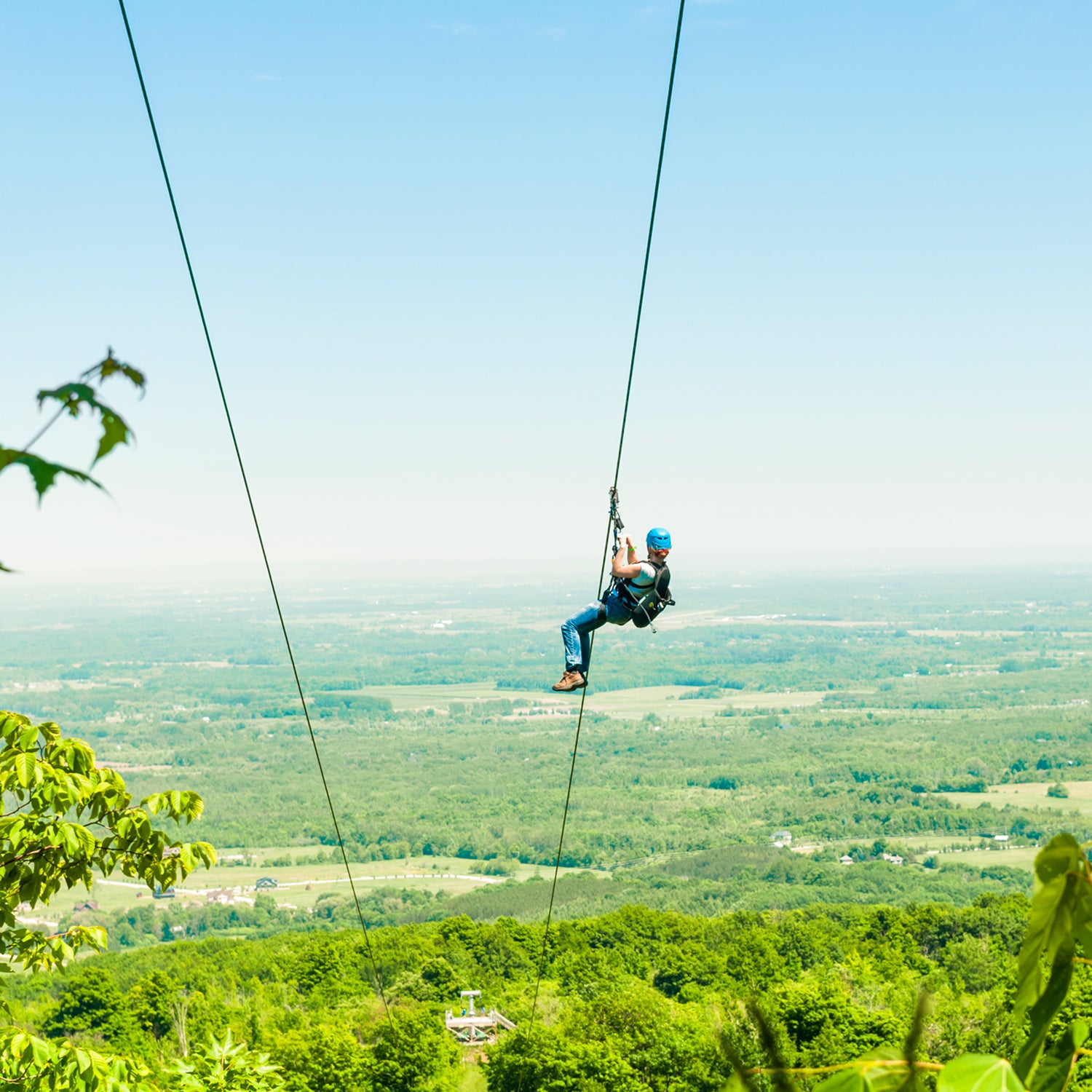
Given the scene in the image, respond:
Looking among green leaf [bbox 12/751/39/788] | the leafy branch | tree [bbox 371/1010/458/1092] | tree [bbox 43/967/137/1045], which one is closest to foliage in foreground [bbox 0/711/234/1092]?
green leaf [bbox 12/751/39/788]

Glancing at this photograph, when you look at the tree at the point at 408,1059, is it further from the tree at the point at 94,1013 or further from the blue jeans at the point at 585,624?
the blue jeans at the point at 585,624

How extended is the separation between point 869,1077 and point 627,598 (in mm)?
9263

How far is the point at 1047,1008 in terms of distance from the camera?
1.40m

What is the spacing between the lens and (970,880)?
395 ft

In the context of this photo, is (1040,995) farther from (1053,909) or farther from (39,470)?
(39,470)

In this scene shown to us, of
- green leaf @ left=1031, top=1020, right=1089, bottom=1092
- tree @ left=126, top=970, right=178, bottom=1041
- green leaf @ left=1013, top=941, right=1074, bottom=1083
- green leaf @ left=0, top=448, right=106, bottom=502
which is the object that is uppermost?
green leaf @ left=0, top=448, right=106, bottom=502

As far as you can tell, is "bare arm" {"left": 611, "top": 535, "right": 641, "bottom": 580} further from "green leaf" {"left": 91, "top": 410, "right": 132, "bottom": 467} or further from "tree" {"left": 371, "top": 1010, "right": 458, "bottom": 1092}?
"tree" {"left": 371, "top": 1010, "right": 458, "bottom": 1092}

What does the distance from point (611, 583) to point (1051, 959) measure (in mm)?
9364

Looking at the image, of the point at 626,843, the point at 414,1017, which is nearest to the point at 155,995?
the point at 414,1017

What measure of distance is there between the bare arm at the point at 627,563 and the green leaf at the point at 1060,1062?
878 centimetres

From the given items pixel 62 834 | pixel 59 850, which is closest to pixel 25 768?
pixel 62 834

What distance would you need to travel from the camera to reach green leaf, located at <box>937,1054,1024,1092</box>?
1365mm

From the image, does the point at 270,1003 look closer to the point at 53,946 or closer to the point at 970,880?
the point at 53,946

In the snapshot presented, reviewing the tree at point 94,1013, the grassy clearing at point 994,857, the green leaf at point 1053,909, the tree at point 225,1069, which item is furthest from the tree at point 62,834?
the grassy clearing at point 994,857
